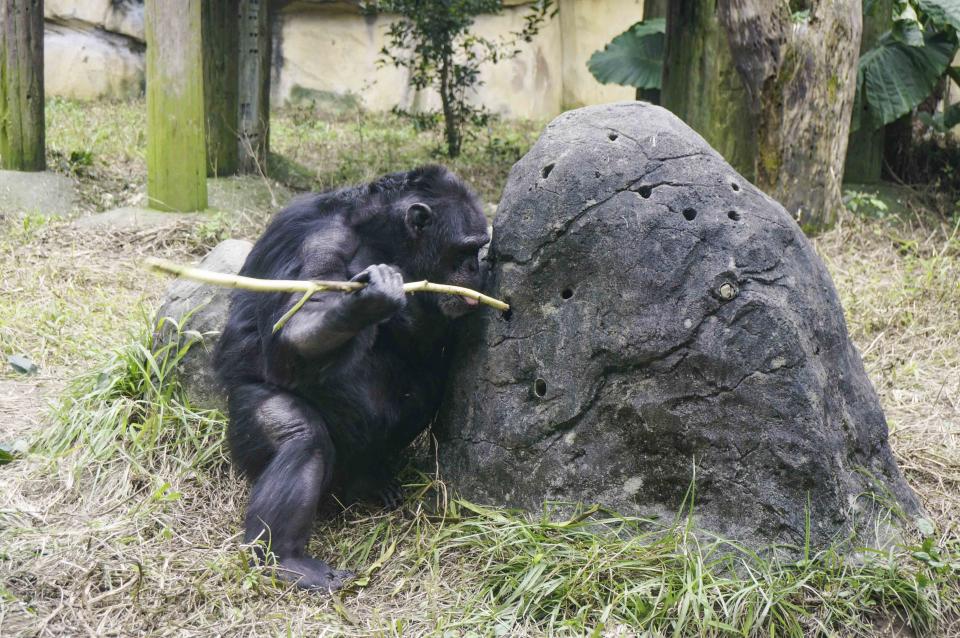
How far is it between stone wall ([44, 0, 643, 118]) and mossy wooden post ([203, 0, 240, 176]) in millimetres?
7151

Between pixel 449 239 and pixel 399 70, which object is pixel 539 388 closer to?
pixel 449 239

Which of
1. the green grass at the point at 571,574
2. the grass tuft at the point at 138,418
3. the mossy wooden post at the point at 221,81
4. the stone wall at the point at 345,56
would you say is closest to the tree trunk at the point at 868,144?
the mossy wooden post at the point at 221,81

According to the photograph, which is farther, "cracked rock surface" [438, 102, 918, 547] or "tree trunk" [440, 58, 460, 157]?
"tree trunk" [440, 58, 460, 157]

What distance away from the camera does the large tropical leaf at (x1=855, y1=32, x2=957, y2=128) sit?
869cm

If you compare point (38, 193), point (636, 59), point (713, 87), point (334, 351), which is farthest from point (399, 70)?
point (334, 351)

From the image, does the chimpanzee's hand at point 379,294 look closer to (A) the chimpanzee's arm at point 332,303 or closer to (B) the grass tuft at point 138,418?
(A) the chimpanzee's arm at point 332,303

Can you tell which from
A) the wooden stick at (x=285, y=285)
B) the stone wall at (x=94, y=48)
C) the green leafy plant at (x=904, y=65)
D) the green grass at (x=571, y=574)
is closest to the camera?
the wooden stick at (x=285, y=285)

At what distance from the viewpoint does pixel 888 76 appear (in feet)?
28.7

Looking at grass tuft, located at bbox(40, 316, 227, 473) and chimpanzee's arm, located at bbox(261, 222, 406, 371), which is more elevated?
chimpanzee's arm, located at bbox(261, 222, 406, 371)

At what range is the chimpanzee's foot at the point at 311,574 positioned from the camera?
3516mm

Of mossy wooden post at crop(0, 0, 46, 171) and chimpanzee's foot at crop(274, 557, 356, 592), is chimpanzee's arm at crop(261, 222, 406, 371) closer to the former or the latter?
chimpanzee's foot at crop(274, 557, 356, 592)

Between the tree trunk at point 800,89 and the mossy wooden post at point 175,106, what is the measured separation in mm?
4281

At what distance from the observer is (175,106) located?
768 cm

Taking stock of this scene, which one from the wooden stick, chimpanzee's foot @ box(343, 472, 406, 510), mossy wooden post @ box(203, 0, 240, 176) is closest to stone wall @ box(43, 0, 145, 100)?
mossy wooden post @ box(203, 0, 240, 176)
